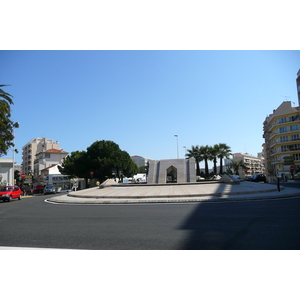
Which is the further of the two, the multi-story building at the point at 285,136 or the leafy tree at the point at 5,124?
the multi-story building at the point at 285,136

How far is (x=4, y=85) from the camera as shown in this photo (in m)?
25.7

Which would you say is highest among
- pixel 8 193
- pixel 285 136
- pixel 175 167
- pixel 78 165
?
pixel 285 136

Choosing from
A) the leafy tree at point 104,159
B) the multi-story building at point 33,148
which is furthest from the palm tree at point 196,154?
the multi-story building at point 33,148

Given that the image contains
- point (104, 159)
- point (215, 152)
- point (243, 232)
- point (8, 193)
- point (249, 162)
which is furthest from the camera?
point (249, 162)

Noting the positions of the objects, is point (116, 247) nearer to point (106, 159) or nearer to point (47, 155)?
point (106, 159)

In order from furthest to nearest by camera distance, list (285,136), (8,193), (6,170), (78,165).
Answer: (285,136), (78,165), (6,170), (8,193)

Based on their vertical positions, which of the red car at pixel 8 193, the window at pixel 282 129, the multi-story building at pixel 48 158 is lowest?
the red car at pixel 8 193

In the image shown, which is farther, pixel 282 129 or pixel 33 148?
pixel 33 148

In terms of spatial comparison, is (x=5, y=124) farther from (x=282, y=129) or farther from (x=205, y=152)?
(x=282, y=129)

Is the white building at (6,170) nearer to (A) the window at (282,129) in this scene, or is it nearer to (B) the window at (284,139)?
(B) the window at (284,139)

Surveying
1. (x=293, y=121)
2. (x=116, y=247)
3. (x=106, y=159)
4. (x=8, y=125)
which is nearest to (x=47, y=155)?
(x=106, y=159)

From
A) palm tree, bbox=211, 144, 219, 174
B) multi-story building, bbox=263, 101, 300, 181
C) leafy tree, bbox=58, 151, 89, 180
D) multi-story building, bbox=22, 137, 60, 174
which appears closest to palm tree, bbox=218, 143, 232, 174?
palm tree, bbox=211, 144, 219, 174

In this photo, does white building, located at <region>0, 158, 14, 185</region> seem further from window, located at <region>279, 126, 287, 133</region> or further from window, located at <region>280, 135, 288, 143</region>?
window, located at <region>279, 126, 287, 133</region>

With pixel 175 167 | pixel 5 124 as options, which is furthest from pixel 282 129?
pixel 5 124
